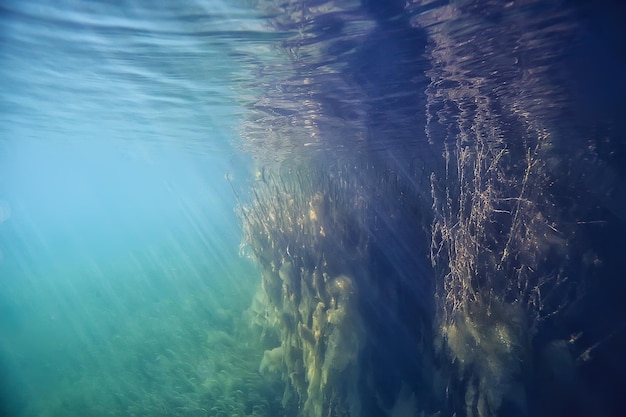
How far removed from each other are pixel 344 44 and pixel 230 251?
70.5ft

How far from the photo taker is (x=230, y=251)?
26984 mm

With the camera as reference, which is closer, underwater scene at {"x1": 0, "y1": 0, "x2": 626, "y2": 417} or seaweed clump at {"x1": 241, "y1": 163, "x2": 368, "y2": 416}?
underwater scene at {"x1": 0, "y1": 0, "x2": 626, "y2": 417}

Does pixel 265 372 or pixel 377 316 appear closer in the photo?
pixel 377 316

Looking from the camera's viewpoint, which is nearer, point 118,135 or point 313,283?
point 313,283

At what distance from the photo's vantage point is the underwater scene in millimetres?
7000

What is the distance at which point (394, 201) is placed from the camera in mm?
9773

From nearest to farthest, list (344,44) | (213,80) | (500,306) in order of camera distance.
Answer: (500,306) < (344,44) < (213,80)

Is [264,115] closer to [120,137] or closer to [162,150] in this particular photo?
[120,137]

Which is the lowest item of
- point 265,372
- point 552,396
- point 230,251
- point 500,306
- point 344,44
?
point 230,251

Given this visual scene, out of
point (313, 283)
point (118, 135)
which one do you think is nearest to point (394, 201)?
point (313, 283)

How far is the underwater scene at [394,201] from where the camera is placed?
700 centimetres

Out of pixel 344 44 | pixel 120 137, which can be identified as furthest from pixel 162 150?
pixel 344 44

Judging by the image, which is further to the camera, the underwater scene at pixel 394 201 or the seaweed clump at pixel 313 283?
the seaweed clump at pixel 313 283

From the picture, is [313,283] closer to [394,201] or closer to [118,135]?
[394,201]
